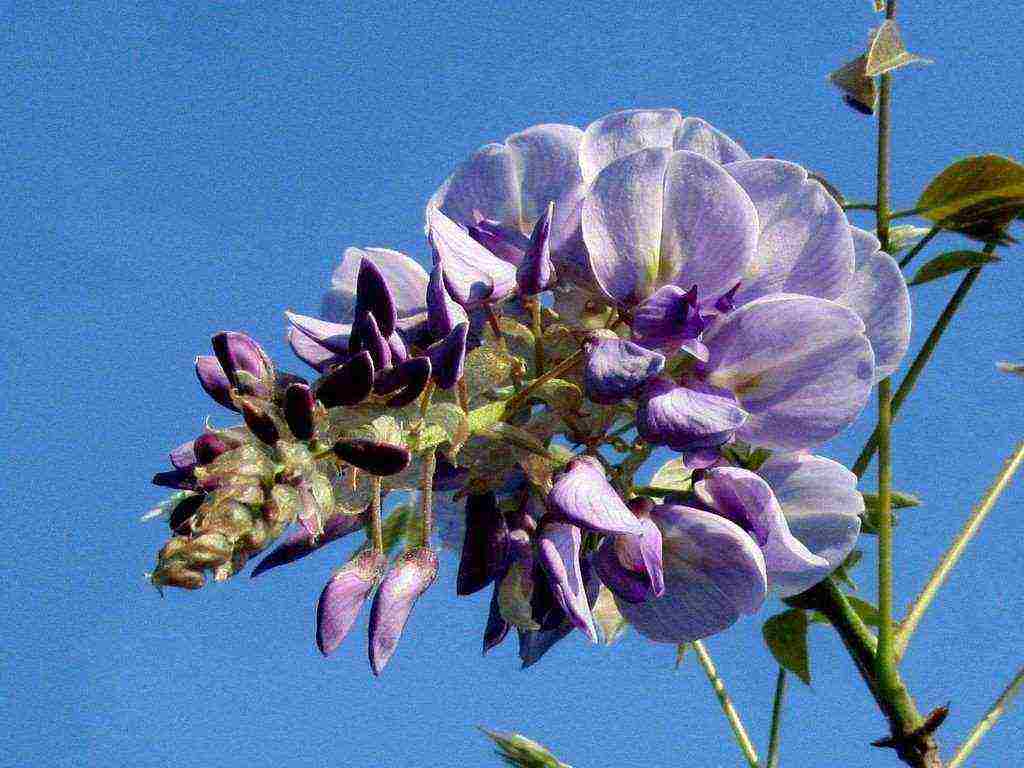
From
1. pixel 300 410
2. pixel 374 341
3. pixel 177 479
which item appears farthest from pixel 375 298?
pixel 177 479

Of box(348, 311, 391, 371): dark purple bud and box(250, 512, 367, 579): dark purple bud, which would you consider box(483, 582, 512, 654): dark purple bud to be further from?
box(348, 311, 391, 371): dark purple bud

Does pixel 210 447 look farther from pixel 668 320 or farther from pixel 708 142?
pixel 708 142

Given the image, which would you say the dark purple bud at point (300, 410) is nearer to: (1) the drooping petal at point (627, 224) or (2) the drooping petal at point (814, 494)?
(1) the drooping petal at point (627, 224)

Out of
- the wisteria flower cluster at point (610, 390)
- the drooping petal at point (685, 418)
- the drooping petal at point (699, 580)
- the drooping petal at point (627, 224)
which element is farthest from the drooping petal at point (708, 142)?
the drooping petal at point (699, 580)

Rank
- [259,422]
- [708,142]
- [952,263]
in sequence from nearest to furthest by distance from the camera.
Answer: [259,422], [708,142], [952,263]

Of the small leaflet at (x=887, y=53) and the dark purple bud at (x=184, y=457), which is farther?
the small leaflet at (x=887, y=53)

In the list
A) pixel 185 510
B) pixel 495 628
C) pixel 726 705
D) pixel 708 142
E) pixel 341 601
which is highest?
pixel 708 142
